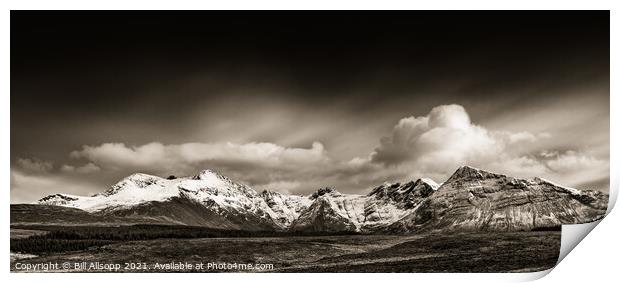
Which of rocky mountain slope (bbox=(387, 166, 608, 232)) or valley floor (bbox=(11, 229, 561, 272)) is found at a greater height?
rocky mountain slope (bbox=(387, 166, 608, 232))

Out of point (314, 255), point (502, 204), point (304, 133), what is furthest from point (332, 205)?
point (502, 204)

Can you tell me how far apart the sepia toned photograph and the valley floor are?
0.04 metres

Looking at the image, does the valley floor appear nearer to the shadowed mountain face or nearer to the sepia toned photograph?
the sepia toned photograph

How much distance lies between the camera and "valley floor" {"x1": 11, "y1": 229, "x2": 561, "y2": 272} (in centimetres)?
1397

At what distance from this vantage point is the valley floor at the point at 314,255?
13969 mm

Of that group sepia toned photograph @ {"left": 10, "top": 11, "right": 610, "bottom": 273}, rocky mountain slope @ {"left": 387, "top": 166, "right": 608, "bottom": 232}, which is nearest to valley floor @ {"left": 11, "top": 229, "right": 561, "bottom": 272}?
sepia toned photograph @ {"left": 10, "top": 11, "right": 610, "bottom": 273}

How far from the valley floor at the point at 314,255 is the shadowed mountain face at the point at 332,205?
33 cm

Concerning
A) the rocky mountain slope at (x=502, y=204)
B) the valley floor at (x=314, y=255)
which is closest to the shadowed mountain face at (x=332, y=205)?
the rocky mountain slope at (x=502, y=204)

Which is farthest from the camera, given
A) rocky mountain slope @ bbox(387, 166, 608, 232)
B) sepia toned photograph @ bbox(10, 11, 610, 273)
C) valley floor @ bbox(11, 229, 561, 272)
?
valley floor @ bbox(11, 229, 561, 272)

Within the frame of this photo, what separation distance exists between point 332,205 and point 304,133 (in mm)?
1751

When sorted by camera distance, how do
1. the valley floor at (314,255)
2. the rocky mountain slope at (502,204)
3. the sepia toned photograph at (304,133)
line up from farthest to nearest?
1. the valley floor at (314,255)
2. the rocky mountain slope at (502,204)
3. the sepia toned photograph at (304,133)

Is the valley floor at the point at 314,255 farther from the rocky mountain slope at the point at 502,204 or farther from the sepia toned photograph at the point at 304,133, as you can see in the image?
the rocky mountain slope at the point at 502,204

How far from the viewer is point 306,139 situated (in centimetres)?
1422

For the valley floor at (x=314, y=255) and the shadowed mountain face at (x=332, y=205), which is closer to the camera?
the shadowed mountain face at (x=332, y=205)
